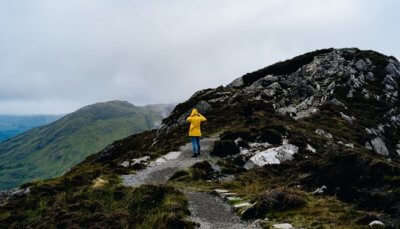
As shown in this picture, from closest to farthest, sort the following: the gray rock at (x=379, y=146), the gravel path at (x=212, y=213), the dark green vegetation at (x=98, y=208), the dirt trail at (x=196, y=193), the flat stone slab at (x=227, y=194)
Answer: the gravel path at (x=212, y=213) → the dirt trail at (x=196, y=193) → the dark green vegetation at (x=98, y=208) → the flat stone slab at (x=227, y=194) → the gray rock at (x=379, y=146)

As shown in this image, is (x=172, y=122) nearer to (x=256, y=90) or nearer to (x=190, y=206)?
(x=256, y=90)

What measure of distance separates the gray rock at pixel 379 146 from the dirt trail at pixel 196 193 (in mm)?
18266

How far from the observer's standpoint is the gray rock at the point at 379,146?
1538 inches

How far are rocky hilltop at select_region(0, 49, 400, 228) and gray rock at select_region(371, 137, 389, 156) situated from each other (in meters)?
0.18

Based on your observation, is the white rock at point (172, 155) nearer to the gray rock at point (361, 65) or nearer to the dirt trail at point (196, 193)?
the dirt trail at point (196, 193)

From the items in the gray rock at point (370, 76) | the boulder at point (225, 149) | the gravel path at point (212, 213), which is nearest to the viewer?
the gravel path at point (212, 213)

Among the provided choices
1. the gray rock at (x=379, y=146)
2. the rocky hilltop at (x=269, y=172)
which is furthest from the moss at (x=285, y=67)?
the gray rock at (x=379, y=146)

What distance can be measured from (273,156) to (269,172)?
366 centimetres

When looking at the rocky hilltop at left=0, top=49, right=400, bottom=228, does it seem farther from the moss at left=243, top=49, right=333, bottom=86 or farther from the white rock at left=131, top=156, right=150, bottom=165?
the moss at left=243, top=49, right=333, bottom=86

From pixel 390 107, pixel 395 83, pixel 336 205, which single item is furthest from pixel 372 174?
pixel 395 83

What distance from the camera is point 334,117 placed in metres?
46.0

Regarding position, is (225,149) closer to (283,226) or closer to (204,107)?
(283,226)

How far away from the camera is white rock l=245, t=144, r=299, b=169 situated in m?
27.6

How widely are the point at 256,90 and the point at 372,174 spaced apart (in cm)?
4573
